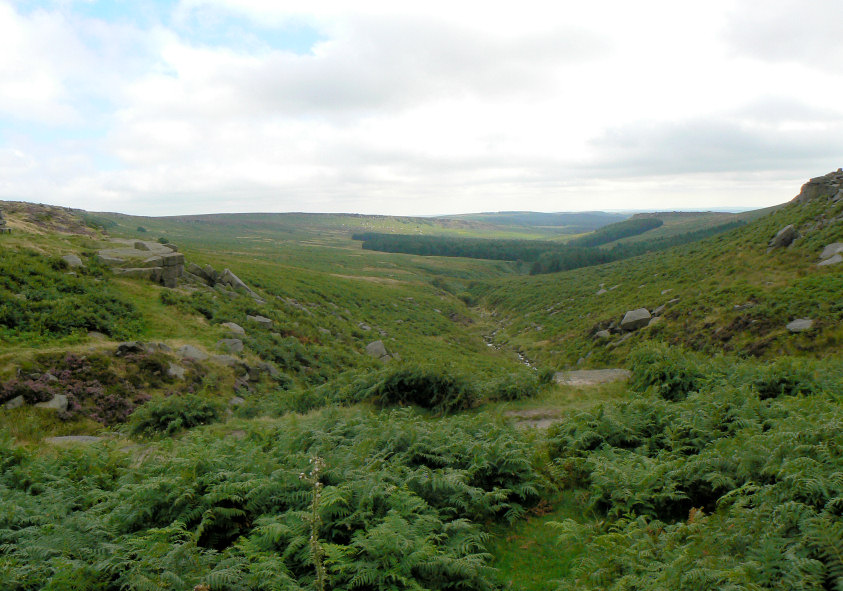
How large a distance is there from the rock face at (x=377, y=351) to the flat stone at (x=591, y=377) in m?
14.0

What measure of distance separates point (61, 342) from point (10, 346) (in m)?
1.49

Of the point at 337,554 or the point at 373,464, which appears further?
the point at 373,464

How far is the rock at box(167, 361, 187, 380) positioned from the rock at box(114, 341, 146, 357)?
4.38 ft

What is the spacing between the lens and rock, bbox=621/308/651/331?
2959 cm

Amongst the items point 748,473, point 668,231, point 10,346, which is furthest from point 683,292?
point 668,231

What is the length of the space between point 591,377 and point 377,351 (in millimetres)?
15979

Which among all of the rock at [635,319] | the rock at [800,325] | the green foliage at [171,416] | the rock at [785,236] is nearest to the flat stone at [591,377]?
the rock at [800,325]

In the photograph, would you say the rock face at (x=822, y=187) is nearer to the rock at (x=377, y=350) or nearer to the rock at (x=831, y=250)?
the rock at (x=831, y=250)

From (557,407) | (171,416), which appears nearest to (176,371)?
(171,416)

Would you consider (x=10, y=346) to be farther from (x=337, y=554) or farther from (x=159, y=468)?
(x=337, y=554)

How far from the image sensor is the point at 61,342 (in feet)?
55.4

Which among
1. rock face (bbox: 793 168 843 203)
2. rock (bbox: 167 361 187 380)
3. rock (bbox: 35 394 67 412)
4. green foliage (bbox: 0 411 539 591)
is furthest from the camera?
rock face (bbox: 793 168 843 203)

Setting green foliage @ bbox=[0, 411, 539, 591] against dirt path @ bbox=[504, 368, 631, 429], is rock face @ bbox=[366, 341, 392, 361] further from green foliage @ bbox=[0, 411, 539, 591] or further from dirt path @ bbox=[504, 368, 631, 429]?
green foliage @ bbox=[0, 411, 539, 591]

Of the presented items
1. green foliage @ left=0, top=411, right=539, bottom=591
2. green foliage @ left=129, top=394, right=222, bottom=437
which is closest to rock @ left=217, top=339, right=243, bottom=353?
green foliage @ left=129, top=394, right=222, bottom=437
